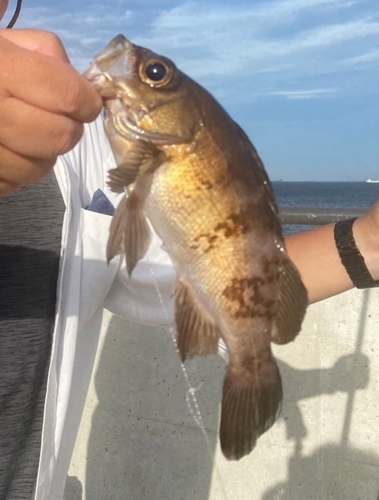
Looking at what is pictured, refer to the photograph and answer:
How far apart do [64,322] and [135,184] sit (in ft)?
2.27

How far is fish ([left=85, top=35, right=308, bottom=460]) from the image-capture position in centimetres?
116

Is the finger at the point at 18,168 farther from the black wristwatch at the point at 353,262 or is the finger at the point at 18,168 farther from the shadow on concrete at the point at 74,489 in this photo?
the shadow on concrete at the point at 74,489

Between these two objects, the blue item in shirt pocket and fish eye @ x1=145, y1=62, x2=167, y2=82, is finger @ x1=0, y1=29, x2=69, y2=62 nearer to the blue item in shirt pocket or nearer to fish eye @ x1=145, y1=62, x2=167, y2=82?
fish eye @ x1=145, y1=62, x2=167, y2=82

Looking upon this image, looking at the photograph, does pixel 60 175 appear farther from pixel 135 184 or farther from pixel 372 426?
pixel 372 426

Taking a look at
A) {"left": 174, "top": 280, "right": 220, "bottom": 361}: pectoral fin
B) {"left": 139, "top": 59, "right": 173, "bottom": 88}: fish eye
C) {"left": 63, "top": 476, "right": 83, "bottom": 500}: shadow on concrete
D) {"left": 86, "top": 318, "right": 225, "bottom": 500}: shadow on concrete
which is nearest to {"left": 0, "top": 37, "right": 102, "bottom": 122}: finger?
{"left": 139, "top": 59, "right": 173, "bottom": 88}: fish eye

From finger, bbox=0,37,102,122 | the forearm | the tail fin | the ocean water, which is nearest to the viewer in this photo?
finger, bbox=0,37,102,122

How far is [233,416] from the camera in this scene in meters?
1.14

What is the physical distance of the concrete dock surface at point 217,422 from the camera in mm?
2611

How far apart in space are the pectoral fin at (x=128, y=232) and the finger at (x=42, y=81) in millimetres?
219

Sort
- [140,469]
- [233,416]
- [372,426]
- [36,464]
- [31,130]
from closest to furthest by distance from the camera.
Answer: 1. [31,130]
2. [233,416]
3. [36,464]
4. [372,426]
5. [140,469]

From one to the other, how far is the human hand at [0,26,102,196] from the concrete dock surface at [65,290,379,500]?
1846mm

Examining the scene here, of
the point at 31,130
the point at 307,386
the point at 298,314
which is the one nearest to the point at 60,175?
the point at 31,130

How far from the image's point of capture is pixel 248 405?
45.2 inches

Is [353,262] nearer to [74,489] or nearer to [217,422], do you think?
[217,422]
